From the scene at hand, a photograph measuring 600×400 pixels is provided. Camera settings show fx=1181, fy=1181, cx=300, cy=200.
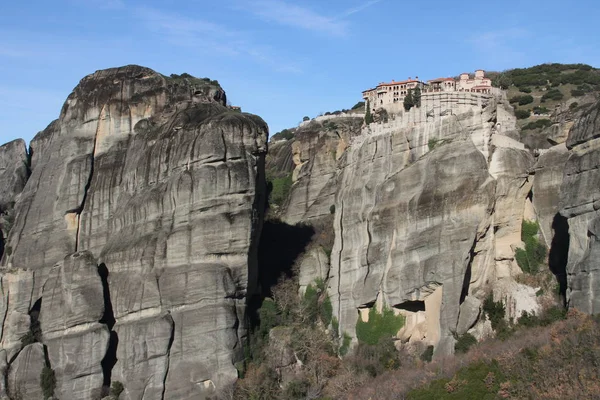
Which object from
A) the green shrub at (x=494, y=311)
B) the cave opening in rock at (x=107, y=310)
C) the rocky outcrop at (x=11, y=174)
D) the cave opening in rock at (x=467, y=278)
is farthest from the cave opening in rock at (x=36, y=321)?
the green shrub at (x=494, y=311)

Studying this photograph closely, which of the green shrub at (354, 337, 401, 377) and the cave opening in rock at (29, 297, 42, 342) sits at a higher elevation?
the cave opening in rock at (29, 297, 42, 342)

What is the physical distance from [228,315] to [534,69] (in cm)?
5655

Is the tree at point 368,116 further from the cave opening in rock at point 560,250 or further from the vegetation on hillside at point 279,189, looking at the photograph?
the cave opening in rock at point 560,250

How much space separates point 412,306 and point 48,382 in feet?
53.2

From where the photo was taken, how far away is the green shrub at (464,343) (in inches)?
1727

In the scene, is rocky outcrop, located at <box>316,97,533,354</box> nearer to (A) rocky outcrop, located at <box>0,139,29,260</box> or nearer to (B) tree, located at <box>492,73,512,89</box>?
(A) rocky outcrop, located at <box>0,139,29,260</box>

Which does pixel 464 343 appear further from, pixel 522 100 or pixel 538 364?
pixel 522 100

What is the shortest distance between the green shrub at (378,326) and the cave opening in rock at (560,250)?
21.3 feet

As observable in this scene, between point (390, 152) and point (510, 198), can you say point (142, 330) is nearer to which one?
point (390, 152)

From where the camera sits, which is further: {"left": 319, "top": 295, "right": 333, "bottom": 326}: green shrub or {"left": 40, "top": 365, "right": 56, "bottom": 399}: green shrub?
{"left": 319, "top": 295, "right": 333, "bottom": 326}: green shrub

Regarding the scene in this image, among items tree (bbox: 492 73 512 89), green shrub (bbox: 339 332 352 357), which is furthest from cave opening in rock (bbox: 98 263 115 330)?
tree (bbox: 492 73 512 89)

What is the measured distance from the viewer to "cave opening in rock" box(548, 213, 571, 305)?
45.1m

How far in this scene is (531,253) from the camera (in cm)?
4609

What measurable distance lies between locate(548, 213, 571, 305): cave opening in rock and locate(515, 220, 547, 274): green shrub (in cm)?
38
